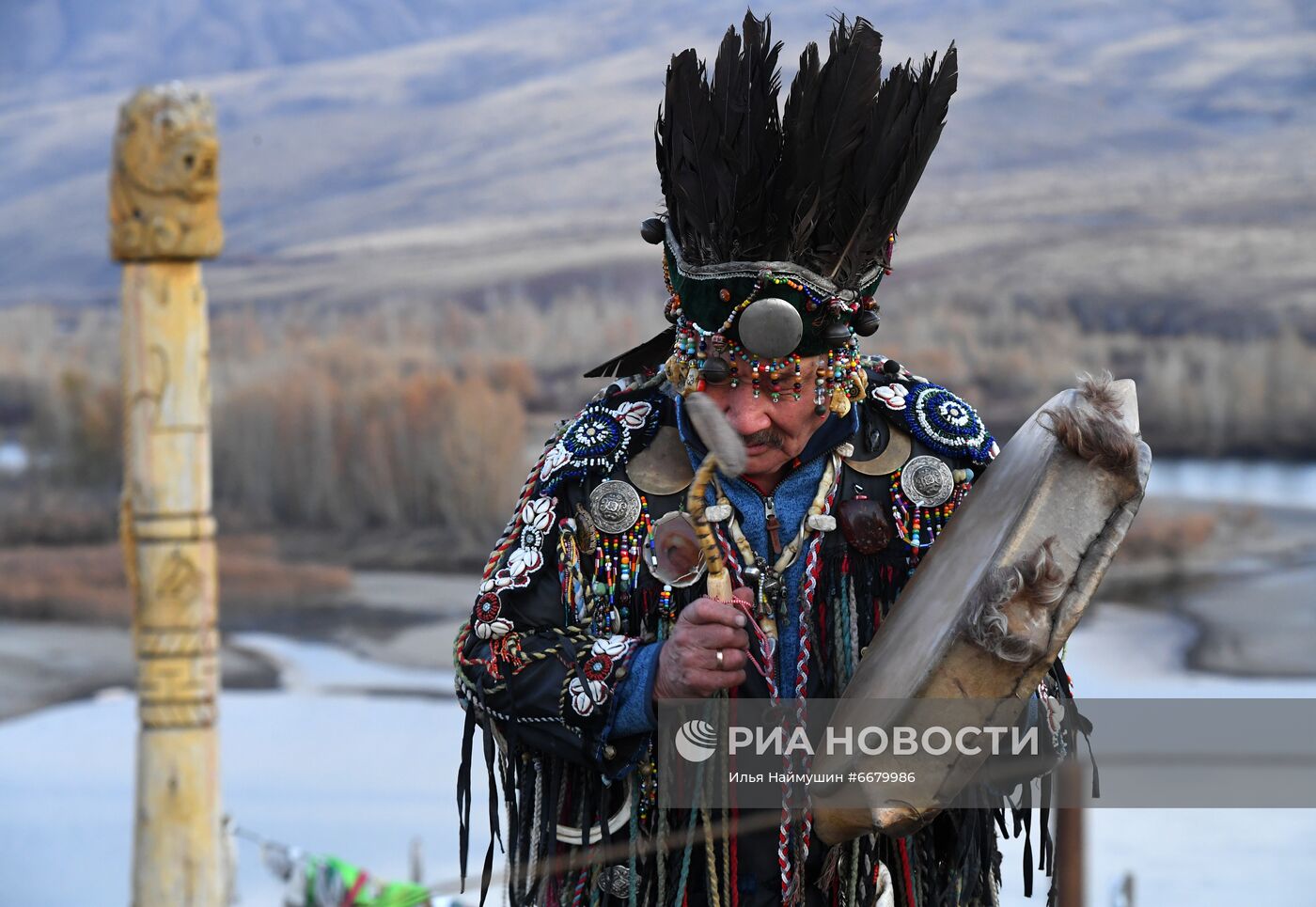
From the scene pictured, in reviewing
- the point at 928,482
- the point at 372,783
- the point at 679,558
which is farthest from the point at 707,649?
the point at 372,783

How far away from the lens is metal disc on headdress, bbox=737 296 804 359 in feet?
6.50

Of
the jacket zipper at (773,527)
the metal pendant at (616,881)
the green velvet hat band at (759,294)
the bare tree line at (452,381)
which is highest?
the bare tree line at (452,381)

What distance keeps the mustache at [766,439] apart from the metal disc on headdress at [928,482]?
0.18 m

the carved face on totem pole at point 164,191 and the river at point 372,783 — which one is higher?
the carved face on totem pole at point 164,191

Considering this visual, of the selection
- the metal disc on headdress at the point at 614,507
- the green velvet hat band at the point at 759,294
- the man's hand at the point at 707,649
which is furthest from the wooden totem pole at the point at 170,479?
the man's hand at the point at 707,649

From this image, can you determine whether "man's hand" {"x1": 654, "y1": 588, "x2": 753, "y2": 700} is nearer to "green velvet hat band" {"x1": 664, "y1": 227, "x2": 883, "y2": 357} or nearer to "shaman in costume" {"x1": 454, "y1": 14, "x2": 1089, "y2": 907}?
"shaman in costume" {"x1": 454, "y1": 14, "x2": 1089, "y2": 907}

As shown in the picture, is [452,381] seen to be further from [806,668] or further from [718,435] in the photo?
[718,435]

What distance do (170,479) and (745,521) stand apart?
1.61 m

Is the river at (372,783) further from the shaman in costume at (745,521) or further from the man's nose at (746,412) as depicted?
the man's nose at (746,412)

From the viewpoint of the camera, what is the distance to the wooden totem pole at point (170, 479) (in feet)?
10.6

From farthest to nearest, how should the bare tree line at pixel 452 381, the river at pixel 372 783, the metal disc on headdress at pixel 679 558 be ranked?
the bare tree line at pixel 452 381 → the river at pixel 372 783 → the metal disc on headdress at pixel 679 558

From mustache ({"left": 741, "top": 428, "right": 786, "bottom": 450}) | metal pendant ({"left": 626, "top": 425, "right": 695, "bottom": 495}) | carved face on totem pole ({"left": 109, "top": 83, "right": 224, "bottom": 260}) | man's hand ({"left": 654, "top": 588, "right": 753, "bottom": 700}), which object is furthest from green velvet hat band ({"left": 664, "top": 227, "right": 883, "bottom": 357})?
carved face on totem pole ({"left": 109, "top": 83, "right": 224, "bottom": 260})

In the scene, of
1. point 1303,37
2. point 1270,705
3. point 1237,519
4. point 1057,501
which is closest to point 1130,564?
point 1237,519

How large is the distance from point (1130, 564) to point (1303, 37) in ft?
7.80
